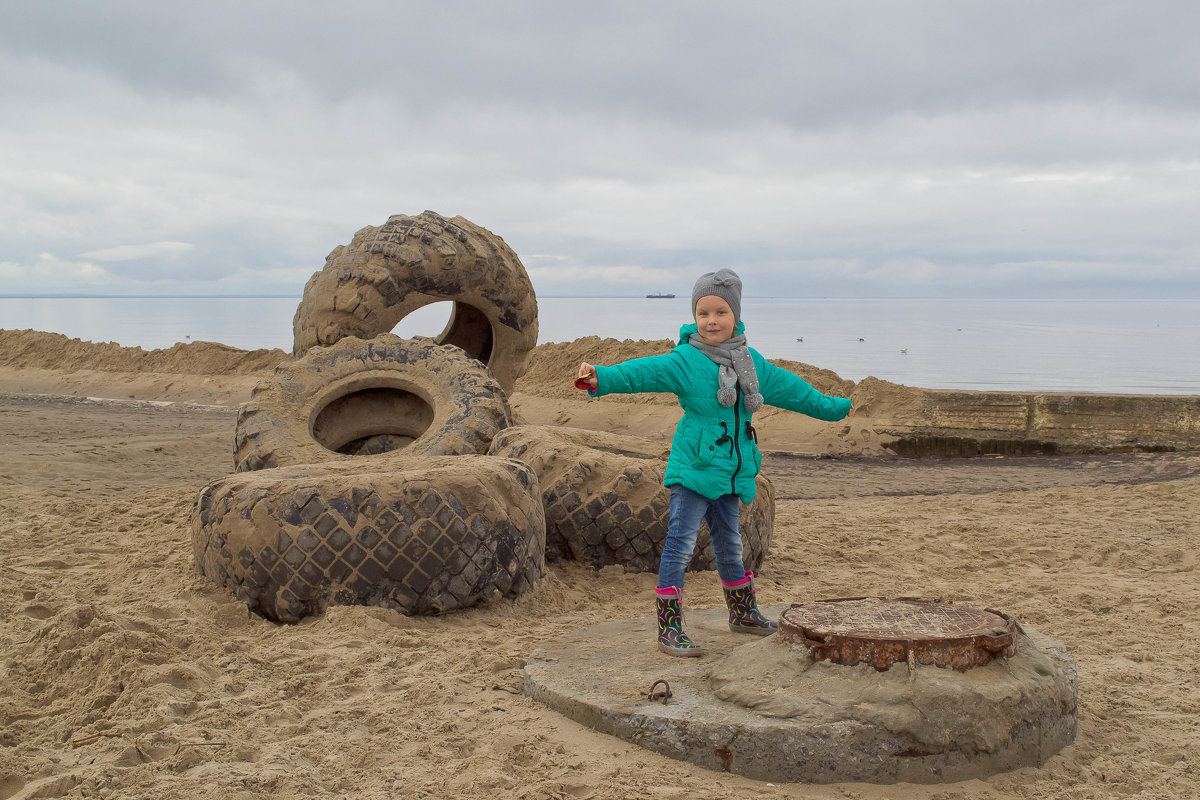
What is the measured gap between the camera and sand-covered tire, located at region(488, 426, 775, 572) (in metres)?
4.79

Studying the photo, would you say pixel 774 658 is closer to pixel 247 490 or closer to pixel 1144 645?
pixel 1144 645

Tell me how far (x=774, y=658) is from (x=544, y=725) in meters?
0.74

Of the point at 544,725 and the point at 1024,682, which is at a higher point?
the point at 1024,682

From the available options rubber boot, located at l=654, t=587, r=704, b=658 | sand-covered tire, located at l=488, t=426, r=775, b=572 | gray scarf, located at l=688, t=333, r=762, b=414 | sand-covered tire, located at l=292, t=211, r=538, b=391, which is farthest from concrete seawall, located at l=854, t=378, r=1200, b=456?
rubber boot, located at l=654, t=587, r=704, b=658

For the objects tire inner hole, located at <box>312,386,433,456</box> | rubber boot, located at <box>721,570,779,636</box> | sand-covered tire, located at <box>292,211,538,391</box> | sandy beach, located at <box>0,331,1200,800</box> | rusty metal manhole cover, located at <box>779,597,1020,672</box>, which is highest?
sand-covered tire, located at <box>292,211,538,391</box>

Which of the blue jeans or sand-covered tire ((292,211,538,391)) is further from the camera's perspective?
sand-covered tire ((292,211,538,391))

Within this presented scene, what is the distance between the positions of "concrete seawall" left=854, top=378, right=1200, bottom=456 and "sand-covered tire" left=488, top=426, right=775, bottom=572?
5.49 m

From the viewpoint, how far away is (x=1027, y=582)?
15.6ft

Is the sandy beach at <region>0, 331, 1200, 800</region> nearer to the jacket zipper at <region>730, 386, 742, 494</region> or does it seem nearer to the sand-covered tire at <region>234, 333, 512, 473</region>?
the sand-covered tire at <region>234, 333, 512, 473</region>

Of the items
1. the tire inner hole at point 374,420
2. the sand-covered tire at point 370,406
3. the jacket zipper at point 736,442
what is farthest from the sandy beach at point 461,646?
the tire inner hole at point 374,420

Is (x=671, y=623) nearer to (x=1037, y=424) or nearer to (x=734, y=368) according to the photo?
(x=734, y=368)

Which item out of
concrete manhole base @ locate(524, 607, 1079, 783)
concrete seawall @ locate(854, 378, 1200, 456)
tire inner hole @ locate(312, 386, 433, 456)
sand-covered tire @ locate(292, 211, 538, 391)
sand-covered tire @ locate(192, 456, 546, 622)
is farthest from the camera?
concrete seawall @ locate(854, 378, 1200, 456)

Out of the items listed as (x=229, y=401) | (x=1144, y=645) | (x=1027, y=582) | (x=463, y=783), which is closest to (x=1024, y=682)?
(x=1144, y=645)

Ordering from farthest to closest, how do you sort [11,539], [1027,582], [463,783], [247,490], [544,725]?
[11,539] < [1027,582] < [247,490] < [544,725] < [463,783]
